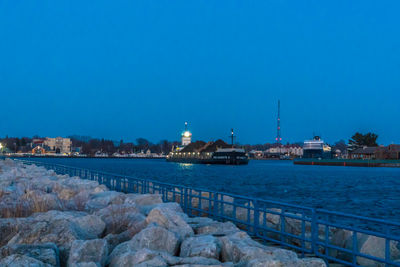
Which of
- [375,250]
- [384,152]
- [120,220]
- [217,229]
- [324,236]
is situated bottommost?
[324,236]

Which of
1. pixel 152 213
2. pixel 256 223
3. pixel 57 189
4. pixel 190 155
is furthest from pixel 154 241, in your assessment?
pixel 190 155

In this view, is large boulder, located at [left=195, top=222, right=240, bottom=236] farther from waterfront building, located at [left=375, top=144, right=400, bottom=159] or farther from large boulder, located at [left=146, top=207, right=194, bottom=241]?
waterfront building, located at [left=375, top=144, right=400, bottom=159]

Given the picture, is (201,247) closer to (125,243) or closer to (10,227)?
(125,243)

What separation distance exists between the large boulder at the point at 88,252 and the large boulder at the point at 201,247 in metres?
1.35

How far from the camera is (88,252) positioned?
6.62 m

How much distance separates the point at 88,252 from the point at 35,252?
741 millimetres

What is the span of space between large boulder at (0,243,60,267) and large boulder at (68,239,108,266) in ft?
0.83

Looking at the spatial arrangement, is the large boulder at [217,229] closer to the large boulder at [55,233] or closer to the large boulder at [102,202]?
the large boulder at [55,233]

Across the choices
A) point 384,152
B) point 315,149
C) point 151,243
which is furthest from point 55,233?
point 315,149

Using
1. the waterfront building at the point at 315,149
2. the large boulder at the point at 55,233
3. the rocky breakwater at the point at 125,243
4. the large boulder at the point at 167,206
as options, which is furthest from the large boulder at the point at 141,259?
the waterfront building at the point at 315,149

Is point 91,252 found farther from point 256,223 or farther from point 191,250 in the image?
point 256,223

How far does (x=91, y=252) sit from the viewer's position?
6.64 metres

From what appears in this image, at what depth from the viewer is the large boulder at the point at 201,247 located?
714 cm

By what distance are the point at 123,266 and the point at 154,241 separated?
1142 millimetres
